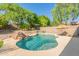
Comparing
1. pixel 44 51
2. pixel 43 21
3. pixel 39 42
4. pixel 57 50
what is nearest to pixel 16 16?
pixel 43 21

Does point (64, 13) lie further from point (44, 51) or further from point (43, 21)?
point (44, 51)

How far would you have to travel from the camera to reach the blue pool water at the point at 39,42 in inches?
126

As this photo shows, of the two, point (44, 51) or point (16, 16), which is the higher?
point (16, 16)

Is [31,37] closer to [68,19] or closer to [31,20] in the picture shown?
[31,20]

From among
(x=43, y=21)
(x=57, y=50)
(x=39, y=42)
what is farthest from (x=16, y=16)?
(x=57, y=50)

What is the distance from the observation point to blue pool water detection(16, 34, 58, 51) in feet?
10.5

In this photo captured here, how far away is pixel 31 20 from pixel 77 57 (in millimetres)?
844

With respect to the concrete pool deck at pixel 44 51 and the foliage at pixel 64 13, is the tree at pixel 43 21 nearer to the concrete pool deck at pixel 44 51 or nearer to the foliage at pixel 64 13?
the foliage at pixel 64 13

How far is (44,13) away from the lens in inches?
125

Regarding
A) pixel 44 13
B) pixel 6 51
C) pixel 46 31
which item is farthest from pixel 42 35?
pixel 6 51

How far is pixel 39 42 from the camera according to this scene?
3.21 metres

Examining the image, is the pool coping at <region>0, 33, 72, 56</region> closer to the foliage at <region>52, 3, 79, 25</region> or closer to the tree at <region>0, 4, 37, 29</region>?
the foliage at <region>52, 3, 79, 25</region>

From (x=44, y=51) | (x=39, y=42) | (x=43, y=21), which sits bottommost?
(x=44, y=51)

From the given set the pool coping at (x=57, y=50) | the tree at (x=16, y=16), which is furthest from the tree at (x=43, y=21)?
the pool coping at (x=57, y=50)
